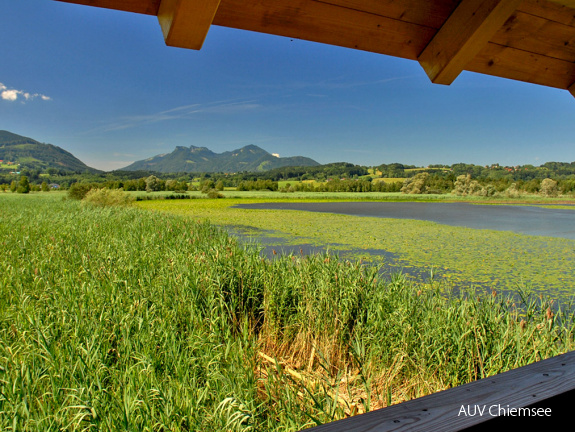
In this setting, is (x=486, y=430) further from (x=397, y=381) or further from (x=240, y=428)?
(x=397, y=381)

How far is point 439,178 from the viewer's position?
32.6m

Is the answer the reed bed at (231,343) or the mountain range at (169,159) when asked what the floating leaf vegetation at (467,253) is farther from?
the mountain range at (169,159)

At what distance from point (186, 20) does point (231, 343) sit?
1.49 m

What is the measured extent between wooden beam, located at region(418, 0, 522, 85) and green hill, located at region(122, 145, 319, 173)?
84.3 m

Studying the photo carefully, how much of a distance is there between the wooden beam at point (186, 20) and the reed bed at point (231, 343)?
1.00 m

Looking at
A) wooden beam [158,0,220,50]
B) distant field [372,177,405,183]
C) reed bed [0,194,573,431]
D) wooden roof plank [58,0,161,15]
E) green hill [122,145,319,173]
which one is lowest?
reed bed [0,194,573,431]

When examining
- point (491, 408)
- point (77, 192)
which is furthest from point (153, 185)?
point (491, 408)

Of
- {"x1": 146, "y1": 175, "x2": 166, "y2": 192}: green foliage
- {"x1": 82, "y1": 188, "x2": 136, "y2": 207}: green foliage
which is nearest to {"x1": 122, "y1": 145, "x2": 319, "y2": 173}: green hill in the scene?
{"x1": 146, "y1": 175, "x2": 166, "y2": 192}: green foliage

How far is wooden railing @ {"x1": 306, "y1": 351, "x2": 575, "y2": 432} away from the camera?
15.1 inches

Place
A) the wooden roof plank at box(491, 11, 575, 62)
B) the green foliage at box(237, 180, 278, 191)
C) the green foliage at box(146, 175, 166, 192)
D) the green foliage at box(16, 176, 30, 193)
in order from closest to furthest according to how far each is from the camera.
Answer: the wooden roof plank at box(491, 11, 575, 62), the green foliage at box(16, 176, 30, 193), the green foliage at box(146, 175, 166, 192), the green foliage at box(237, 180, 278, 191)

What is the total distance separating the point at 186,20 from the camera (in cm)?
72

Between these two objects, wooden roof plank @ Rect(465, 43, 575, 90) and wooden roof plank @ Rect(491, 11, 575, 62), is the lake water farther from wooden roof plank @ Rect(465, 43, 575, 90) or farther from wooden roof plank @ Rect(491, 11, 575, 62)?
wooden roof plank @ Rect(491, 11, 575, 62)

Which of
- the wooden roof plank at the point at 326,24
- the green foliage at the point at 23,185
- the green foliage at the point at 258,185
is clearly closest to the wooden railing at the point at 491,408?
the wooden roof plank at the point at 326,24

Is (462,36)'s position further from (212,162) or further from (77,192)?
(212,162)
